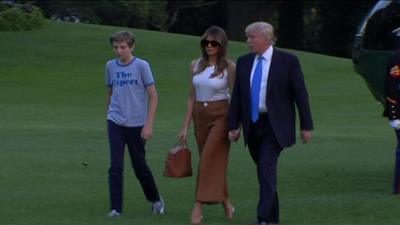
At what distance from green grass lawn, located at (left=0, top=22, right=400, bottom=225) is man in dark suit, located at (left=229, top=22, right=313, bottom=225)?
79 centimetres

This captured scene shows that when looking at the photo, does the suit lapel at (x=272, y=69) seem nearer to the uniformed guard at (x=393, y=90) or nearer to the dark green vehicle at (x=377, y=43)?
the uniformed guard at (x=393, y=90)

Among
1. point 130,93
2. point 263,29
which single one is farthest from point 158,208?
point 263,29

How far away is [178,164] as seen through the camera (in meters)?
9.70

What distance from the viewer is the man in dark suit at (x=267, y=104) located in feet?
30.0

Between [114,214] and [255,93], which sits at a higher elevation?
[255,93]

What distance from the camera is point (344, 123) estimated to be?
22031mm

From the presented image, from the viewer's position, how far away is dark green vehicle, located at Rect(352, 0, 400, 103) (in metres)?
12.1

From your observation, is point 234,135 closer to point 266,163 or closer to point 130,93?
point 266,163

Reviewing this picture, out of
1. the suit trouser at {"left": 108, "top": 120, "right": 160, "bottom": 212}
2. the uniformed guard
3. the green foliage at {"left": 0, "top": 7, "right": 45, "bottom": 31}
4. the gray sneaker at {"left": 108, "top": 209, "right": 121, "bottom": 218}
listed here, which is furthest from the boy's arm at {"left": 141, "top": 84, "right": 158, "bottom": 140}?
the green foliage at {"left": 0, "top": 7, "right": 45, "bottom": 31}

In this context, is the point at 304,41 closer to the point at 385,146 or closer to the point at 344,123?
the point at 344,123

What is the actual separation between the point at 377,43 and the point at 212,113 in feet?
11.3

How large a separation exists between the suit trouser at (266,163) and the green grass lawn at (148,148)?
67 centimetres

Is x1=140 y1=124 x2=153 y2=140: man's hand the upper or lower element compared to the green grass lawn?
upper

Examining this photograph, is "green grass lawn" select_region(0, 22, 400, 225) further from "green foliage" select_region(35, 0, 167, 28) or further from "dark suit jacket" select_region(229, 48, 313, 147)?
"green foliage" select_region(35, 0, 167, 28)
